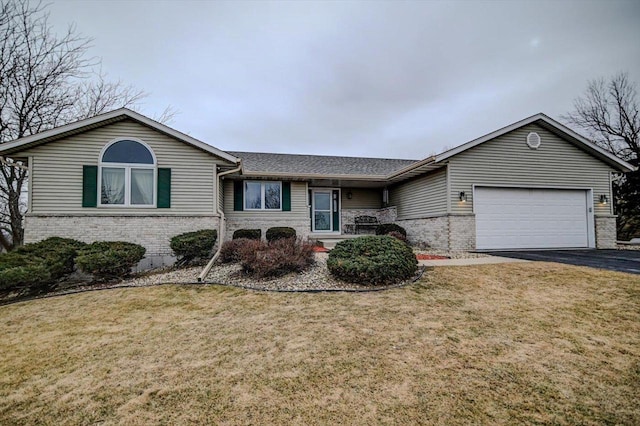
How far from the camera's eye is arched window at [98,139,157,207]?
8984 millimetres

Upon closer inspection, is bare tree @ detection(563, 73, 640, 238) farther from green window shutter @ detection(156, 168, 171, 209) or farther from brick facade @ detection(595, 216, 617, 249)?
green window shutter @ detection(156, 168, 171, 209)

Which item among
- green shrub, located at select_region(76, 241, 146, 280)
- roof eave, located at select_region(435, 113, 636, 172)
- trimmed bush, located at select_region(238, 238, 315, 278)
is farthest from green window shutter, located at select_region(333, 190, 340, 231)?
green shrub, located at select_region(76, 241, 146, 280)

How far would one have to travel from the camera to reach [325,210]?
14336mm

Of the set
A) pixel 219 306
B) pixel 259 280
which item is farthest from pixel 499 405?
pixel 259 280

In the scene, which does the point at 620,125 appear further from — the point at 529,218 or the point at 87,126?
the point at 87,126

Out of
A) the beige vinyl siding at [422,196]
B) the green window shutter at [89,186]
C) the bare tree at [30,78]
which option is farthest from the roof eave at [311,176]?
the bare tree at [30,78]

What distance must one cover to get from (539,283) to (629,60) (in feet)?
60.6

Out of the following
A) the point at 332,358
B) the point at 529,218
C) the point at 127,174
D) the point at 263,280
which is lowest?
the point at 332,358

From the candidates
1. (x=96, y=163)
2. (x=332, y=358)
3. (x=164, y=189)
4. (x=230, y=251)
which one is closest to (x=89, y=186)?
(x=96, y=163)

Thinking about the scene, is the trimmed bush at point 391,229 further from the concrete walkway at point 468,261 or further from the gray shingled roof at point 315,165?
the concrete walkway at point 468,261

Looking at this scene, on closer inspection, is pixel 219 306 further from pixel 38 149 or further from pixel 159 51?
pixel 159 51

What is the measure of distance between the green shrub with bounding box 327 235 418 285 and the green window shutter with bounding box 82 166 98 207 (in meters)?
7.41

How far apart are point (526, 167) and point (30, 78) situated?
1896 centimetres

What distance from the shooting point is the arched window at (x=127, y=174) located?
8984 millimetres
